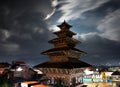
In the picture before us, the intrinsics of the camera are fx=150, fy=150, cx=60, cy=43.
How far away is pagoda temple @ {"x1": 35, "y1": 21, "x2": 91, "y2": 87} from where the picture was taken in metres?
16.8

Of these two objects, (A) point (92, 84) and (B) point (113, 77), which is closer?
(A) point (92, 84)

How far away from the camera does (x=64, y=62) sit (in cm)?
1769

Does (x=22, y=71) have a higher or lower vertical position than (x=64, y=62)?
lower

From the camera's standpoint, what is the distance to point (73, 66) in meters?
16.6

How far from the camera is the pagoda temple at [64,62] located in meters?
16.8

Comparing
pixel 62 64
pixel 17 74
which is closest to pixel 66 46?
pixel 62 64

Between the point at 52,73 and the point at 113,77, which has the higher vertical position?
the point at 52,73

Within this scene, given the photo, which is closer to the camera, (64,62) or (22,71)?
(64,62)

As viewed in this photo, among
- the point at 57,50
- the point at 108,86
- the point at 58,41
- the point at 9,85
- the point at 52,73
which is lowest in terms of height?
the point at 108,86

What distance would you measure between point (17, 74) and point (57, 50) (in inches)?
1168

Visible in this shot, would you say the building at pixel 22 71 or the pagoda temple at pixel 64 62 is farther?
the building at pixel 22 71

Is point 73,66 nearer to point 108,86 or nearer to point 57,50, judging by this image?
point 57,50

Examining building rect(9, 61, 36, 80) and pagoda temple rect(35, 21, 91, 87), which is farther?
building rect(9, 61, 36, 80)

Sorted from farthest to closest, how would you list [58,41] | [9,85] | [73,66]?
[9,85], [58,41], [73,66]
